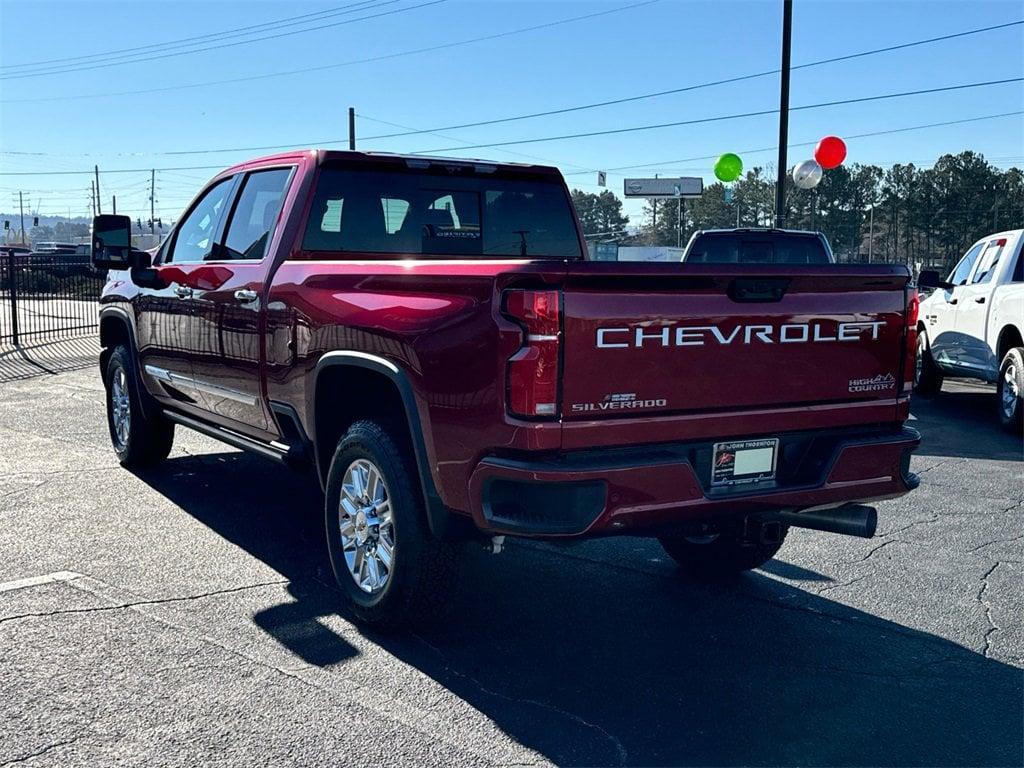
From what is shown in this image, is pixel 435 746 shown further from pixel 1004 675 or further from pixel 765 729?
pixel 1004 675

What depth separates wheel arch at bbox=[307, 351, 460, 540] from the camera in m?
3.95

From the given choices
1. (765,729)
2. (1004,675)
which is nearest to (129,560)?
(765,729)

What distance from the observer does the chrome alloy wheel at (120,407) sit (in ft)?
24.5

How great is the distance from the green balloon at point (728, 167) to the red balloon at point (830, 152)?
4.98 feet

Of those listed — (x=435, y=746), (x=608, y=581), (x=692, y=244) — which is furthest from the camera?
(x=692, y=244)

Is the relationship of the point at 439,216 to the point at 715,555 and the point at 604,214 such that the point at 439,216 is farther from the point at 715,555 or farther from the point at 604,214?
the point at 604,214

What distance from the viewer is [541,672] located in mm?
3914

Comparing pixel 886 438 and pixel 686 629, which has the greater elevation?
pixel 886 438

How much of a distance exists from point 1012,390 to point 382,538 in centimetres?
763

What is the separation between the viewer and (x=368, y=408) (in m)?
4.61

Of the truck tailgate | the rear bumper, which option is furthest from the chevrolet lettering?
the rear bumper

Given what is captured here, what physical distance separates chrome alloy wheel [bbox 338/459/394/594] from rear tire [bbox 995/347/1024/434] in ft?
24.3

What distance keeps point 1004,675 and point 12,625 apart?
3.98 metres

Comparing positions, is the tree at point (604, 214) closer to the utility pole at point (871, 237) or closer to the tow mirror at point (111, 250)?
the utility pole at point (871, 237)
